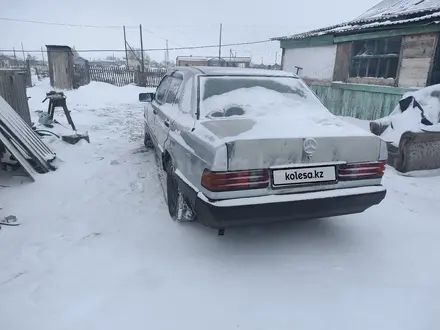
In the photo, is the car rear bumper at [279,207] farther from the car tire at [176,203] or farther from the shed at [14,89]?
the shed at [14,89]

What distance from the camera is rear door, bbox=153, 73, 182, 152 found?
346 centimetres

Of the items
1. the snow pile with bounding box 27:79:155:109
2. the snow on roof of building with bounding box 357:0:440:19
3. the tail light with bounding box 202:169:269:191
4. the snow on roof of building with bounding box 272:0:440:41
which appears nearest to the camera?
the tail light with bounding box 202:169:269:191

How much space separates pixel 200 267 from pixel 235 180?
817mm

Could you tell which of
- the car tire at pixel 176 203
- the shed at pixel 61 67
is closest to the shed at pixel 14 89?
the car tire at pixel 176 203

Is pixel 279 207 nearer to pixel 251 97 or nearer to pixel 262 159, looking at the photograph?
pixel 262 159

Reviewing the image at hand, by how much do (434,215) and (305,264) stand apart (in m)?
1.96

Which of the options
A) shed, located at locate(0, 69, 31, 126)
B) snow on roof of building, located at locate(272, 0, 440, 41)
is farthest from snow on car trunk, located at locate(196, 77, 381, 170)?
snow on roof of building, located at locate(272, 0, 440, 41)

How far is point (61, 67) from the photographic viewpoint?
16625 mm

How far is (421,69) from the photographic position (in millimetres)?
7234

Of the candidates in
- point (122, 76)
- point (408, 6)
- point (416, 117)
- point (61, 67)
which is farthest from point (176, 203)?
point (122, 76)

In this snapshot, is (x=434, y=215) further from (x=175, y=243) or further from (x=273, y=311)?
(x=175, y=243)

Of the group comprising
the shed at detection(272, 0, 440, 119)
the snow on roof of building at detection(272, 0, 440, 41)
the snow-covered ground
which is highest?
the snow on roof of building at detection(272, 0, 440, 41)

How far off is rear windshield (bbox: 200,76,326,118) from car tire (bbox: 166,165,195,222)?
755 mm

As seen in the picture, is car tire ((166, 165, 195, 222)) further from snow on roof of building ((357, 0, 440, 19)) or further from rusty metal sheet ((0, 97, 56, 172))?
snow on roof of building ((357, 0, 440, 19))
